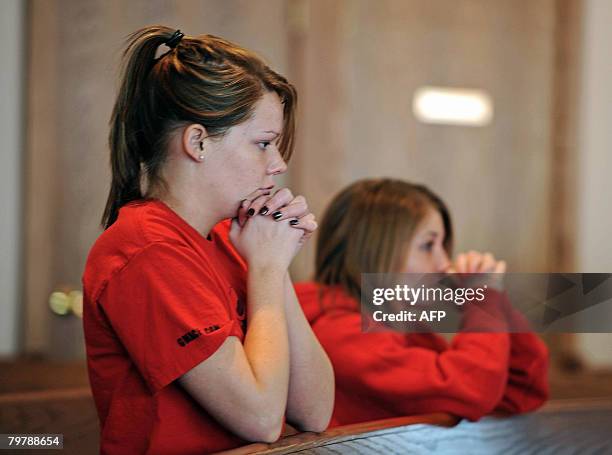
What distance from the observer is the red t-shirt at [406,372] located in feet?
3.61

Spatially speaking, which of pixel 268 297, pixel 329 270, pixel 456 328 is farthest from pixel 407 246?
pixel 268 297

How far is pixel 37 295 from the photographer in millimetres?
2244

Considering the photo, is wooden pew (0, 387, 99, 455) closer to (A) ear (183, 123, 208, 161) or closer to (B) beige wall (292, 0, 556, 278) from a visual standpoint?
(A) ear (183, 123, 208, 161)

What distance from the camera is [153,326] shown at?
76 cm

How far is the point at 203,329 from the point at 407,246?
21.7 inches

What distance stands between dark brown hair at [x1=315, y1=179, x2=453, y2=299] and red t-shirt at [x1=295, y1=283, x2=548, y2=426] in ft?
0.22

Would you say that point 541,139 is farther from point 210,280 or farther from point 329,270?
point 210,280

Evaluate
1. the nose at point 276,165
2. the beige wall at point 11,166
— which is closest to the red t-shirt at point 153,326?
the nose at point 276,165

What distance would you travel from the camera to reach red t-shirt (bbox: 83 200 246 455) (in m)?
0.76

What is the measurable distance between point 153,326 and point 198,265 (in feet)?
0.26

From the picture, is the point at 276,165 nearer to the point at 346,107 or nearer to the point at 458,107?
the point at 346,107

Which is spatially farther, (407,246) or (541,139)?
(541,139)

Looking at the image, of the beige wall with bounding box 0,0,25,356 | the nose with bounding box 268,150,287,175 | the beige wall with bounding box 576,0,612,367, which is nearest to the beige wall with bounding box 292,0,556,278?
the beige wall with bounding box 576,0,612,367

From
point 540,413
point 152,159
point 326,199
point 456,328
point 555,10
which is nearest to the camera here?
point 152,159
